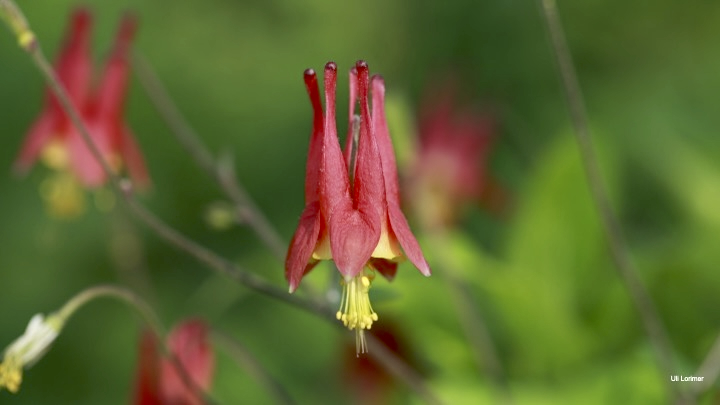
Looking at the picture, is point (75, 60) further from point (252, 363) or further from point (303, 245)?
point (303, 245)

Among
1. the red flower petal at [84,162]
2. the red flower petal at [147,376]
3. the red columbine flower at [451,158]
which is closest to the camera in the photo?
the red flower petal at [147,376]

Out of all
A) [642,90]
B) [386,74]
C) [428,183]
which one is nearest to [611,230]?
[428,183]

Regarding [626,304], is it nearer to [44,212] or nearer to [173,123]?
[173,123]

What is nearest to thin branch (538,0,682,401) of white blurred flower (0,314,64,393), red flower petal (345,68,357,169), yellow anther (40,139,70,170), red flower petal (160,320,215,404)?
red flower petal (345,68,357,169)

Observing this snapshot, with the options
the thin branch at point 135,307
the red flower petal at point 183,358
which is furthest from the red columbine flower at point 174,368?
the thin branch at point 135,307

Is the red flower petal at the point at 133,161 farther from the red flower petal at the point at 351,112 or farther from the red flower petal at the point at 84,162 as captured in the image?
the red flower petal at the point at 351,112

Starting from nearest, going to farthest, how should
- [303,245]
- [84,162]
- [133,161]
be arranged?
[303,245] → [84,162] → [133,161]

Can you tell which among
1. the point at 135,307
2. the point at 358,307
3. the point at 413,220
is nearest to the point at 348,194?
the point at 358,307
